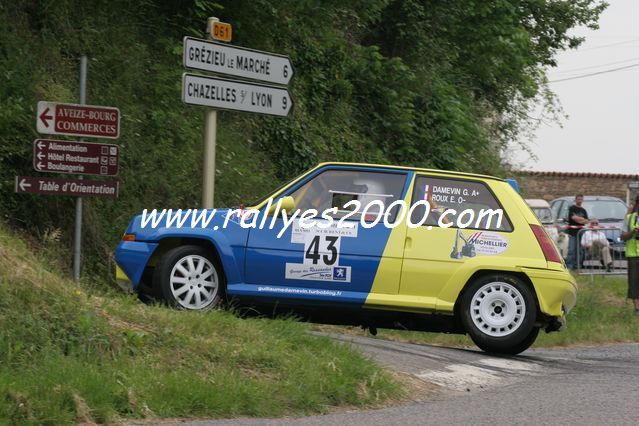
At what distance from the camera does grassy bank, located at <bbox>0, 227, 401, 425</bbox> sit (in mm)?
6824

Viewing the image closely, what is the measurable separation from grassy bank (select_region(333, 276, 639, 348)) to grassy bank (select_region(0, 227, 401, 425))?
458cm

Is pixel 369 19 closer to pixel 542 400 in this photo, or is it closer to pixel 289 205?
pixel 289 205

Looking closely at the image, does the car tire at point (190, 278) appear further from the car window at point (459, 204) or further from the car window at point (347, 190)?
the car window at point (459, 204)

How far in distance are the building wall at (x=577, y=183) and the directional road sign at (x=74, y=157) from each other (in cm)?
3619

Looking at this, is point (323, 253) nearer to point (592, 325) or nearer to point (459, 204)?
point (459, 204)

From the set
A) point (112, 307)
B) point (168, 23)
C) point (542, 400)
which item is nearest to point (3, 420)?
point (112, 307)

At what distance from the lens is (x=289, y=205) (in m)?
10.6

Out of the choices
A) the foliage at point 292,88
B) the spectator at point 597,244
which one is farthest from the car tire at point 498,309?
the spectator at point 597,244

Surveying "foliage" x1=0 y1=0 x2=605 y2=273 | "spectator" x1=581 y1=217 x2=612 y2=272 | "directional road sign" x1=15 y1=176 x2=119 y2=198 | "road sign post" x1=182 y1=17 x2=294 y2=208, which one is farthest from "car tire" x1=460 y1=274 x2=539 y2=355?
"spectator" x1=581 y1=217 x2=612 y2=272

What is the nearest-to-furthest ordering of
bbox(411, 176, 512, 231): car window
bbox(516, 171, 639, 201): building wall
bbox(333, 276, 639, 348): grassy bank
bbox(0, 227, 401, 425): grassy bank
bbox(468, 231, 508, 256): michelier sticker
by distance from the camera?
bbox(0, 227, 401, 425): grassy bank → bbox(468, 231, 508, 256): michelier sticker → bbox(411, 176, 512, 231): car window → bbox(333, 276, 639, 348): grassy bank → bbox(516, 171, 639, 201): building wall

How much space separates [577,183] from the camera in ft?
157

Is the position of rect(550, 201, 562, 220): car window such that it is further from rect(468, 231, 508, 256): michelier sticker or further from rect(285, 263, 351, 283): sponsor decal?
rect(285, 263, 351, 283): sponsor decal

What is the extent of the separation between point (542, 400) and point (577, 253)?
14936 millimetres

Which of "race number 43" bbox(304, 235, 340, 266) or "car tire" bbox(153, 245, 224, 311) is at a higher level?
"race number 43" bbox(304, 235, 340, 266)
